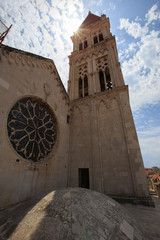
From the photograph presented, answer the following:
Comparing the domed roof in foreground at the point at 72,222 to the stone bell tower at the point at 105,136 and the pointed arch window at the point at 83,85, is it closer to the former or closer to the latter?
the stone bell tower at the point at 105,136

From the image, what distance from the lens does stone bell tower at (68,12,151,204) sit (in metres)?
8.43

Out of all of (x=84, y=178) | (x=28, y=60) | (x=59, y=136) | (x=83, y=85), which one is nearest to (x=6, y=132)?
(x=59, y=136)

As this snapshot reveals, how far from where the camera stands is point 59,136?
1019 cm

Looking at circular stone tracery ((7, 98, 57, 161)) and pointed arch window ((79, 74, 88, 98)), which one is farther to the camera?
pointed arch window ((79, 74, 88, 98))

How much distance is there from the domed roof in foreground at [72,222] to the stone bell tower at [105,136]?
19.7 ft

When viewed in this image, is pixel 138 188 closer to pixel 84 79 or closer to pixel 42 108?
pixel 42 108

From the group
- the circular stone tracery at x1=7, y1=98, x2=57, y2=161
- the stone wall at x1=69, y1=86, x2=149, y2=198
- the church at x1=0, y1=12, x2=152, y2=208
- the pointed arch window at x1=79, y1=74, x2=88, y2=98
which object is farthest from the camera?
the pointed arch window at x1=79, y1=74, x2=88, y2=98

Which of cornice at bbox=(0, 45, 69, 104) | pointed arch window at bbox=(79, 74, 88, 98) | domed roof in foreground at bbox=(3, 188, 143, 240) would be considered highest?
pointed arch window at bbox=(79, 74, 88, 98)

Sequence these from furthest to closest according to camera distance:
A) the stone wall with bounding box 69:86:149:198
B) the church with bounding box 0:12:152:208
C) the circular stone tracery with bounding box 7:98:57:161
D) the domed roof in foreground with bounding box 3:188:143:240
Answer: the stone wall with bounding box 69:86:149:198, the circular stone tracery with bounding box 7:98:57:161, the church with bounding box 0:12:152:208, the domed roof in foreground with bounding box 3:188:143:240

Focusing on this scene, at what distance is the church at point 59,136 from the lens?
631cm

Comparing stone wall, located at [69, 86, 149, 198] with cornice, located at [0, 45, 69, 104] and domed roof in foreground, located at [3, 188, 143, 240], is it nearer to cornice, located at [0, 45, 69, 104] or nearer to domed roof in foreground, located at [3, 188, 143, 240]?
cornice, located at [0, 45, 69, 104]

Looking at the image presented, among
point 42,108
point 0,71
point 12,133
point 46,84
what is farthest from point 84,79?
point 12,133

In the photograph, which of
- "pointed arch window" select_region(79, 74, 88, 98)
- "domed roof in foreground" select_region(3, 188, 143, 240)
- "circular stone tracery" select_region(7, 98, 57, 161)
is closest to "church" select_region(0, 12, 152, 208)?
"circular stone tracery" select_region(7, 98, 57, 161)

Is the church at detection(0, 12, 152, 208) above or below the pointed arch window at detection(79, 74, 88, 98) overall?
below
